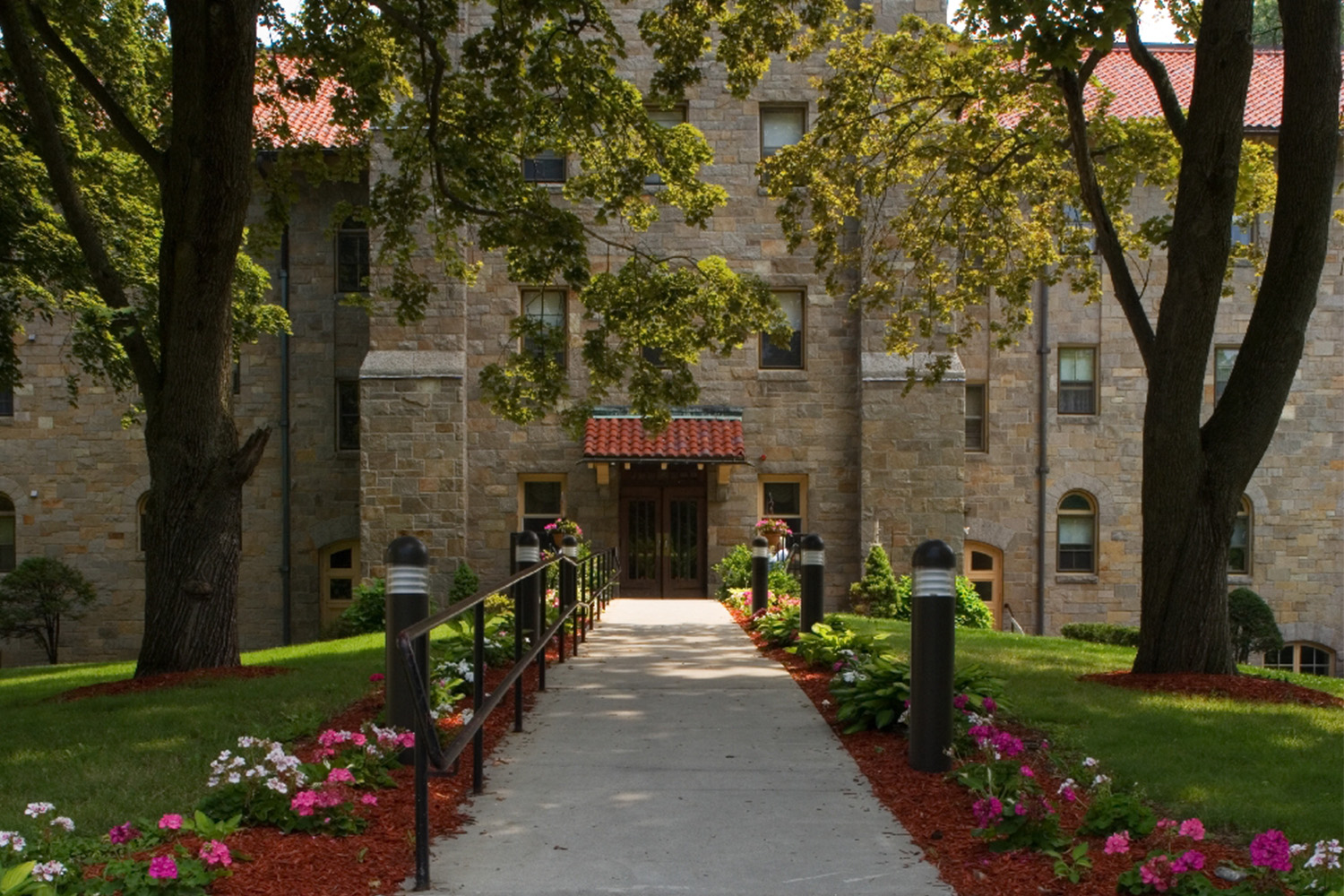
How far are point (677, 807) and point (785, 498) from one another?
18881 mm

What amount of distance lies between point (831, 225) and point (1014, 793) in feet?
37.1

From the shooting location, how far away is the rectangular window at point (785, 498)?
955 inches

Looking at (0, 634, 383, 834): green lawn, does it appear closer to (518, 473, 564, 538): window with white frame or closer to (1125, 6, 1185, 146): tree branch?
(1125, 6, 1185, 146): tree branch

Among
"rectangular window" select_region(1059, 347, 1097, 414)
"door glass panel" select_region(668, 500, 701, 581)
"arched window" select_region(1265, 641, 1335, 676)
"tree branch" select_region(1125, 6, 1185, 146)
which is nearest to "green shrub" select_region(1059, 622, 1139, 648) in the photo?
"rectangular window" select_region(1059, 347, 1097, 414)

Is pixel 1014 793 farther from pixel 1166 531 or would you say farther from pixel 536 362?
pixel 536 362

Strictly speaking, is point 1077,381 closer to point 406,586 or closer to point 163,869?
point 406,586

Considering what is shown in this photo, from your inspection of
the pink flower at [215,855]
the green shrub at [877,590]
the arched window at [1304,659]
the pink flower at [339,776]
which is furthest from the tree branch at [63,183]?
the arched window at [1304,659]

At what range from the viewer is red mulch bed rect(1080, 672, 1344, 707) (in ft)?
29.3

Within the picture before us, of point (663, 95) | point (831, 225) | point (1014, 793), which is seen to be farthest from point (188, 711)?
point (831, 225)

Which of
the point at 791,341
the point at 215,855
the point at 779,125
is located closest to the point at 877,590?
the point at 791,341

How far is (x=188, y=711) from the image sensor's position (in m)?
8.22

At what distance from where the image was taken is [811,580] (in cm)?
1172

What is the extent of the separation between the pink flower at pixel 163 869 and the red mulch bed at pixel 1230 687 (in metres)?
7.27

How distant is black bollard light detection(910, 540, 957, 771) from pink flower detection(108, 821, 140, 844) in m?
3.69
